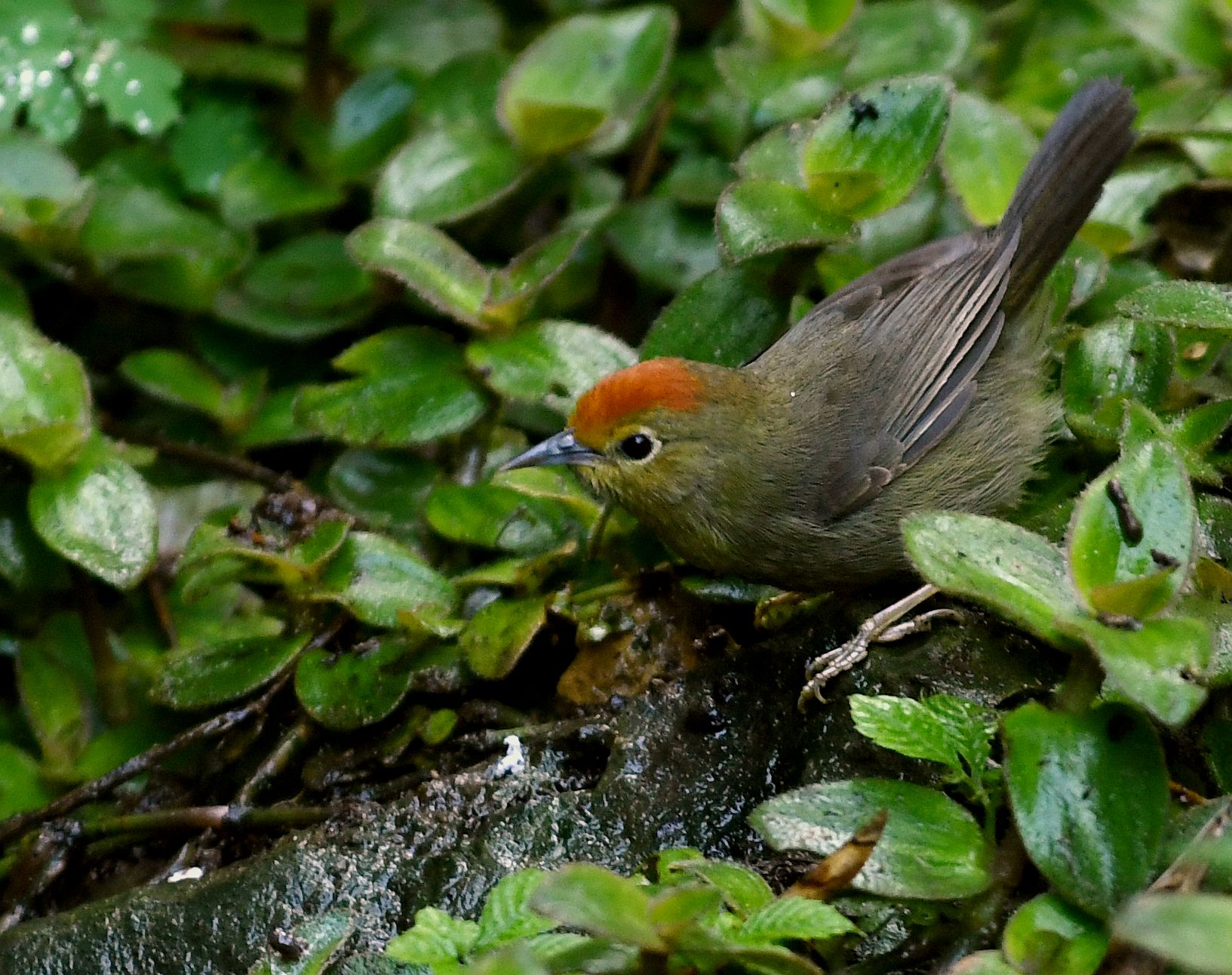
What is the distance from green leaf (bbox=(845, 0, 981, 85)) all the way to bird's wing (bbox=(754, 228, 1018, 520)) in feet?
3.17

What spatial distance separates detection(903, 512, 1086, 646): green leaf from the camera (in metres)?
2.05

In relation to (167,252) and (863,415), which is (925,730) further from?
(167,252)

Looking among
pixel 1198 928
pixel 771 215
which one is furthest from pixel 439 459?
pixel 1198 928

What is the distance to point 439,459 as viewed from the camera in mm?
3992

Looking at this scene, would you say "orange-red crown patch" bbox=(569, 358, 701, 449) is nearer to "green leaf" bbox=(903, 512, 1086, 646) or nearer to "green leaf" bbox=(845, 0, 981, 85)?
"green leaf" bbox=(903, 512, 1086, 646)

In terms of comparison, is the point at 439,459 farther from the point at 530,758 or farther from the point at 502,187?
the point at 530,758

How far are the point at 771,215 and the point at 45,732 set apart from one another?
224 cm

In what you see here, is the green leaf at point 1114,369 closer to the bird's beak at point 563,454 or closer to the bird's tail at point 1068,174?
the bird's tail at point 1068,174

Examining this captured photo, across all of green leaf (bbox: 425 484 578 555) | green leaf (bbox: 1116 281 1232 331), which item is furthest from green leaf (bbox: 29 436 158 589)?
green leaf (bbox: 1116 281 1232 331)

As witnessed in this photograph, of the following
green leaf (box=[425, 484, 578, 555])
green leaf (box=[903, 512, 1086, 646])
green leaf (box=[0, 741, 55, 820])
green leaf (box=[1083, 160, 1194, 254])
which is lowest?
green leaf (box=[0, 741, 55, 820])

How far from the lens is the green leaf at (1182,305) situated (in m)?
2.86

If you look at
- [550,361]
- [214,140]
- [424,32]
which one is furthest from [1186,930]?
[424,32]

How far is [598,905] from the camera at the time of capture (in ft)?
5.77

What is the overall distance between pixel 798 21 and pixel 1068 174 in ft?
3.57
